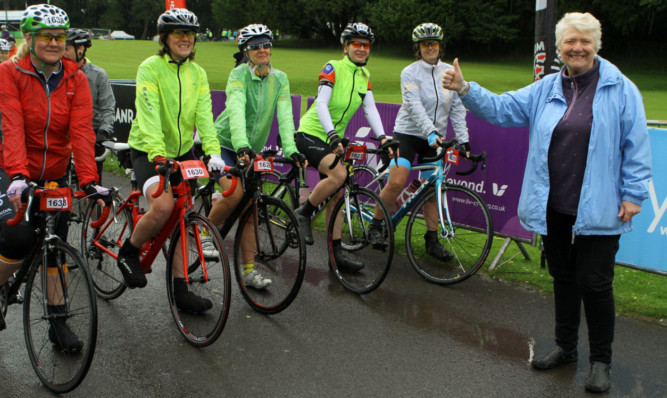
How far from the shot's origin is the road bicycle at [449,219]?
20.3 feet

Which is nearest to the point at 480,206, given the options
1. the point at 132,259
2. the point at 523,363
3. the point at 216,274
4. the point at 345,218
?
the point at 345,218

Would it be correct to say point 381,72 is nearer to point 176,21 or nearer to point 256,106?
point 256,106

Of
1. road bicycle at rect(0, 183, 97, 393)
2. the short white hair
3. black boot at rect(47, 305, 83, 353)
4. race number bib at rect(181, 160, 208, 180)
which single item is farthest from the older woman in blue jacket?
black boot at rect(47, 305, 83, 353)

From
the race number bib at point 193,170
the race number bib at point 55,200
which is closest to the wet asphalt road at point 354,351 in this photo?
the race number bib at point 55,200

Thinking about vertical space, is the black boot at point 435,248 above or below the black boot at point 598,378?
below

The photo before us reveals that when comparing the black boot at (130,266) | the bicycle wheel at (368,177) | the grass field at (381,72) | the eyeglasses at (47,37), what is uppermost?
the eyeglasses at (47,37)

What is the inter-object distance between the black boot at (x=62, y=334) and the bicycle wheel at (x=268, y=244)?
145 centimetres

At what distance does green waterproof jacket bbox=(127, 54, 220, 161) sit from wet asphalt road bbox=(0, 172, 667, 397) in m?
1.35

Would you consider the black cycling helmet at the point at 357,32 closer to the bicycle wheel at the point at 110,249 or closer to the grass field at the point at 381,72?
the bicycle wheel at the point at 110,249

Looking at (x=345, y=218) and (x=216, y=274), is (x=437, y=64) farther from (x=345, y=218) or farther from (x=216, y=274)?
(x=216, y=274)

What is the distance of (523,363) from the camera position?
15.0 ft

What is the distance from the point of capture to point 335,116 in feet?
21.1

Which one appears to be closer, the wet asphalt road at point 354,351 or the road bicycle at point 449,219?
the wet asphalt road at point 354,351

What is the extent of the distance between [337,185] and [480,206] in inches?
53.8
